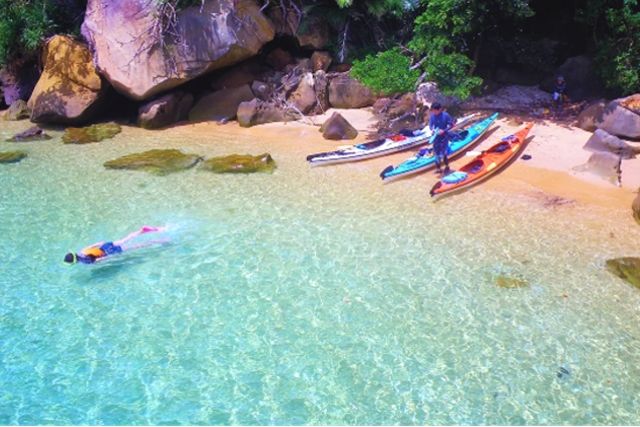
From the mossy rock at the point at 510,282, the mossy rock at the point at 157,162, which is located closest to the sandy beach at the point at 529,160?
the mossy rock at the point at 157,162

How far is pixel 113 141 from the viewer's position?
44.8ft

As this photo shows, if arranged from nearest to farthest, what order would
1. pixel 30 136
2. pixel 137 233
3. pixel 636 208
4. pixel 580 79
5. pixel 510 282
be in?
1. pixel 510 282
2. pixel 137 233
3. pixel 636 208
4. pixel 580 79
5. pixel 30 136

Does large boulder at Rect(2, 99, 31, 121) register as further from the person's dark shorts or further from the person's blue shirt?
the person's blue shirt

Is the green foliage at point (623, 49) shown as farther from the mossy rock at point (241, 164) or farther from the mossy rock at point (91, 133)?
the mossy rock at point (91, 133)

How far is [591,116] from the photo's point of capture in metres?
11.8

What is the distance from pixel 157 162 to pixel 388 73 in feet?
18.2

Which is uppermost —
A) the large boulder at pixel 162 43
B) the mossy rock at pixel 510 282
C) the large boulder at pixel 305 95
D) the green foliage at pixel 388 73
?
the large boulder at pixel 162 43

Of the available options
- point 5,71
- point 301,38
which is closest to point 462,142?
point 301,38

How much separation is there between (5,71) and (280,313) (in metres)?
15.1

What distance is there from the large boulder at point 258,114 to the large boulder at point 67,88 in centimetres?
408

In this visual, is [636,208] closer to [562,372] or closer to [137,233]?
[562,372]

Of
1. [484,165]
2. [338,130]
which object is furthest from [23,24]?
[484,165]

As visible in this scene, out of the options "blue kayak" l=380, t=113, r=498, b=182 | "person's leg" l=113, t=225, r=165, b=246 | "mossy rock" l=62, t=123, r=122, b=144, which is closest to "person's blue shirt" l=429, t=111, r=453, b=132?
"blue kayak" l=380, t=113, r=498, b=182

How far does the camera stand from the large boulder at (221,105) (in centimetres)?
1512
